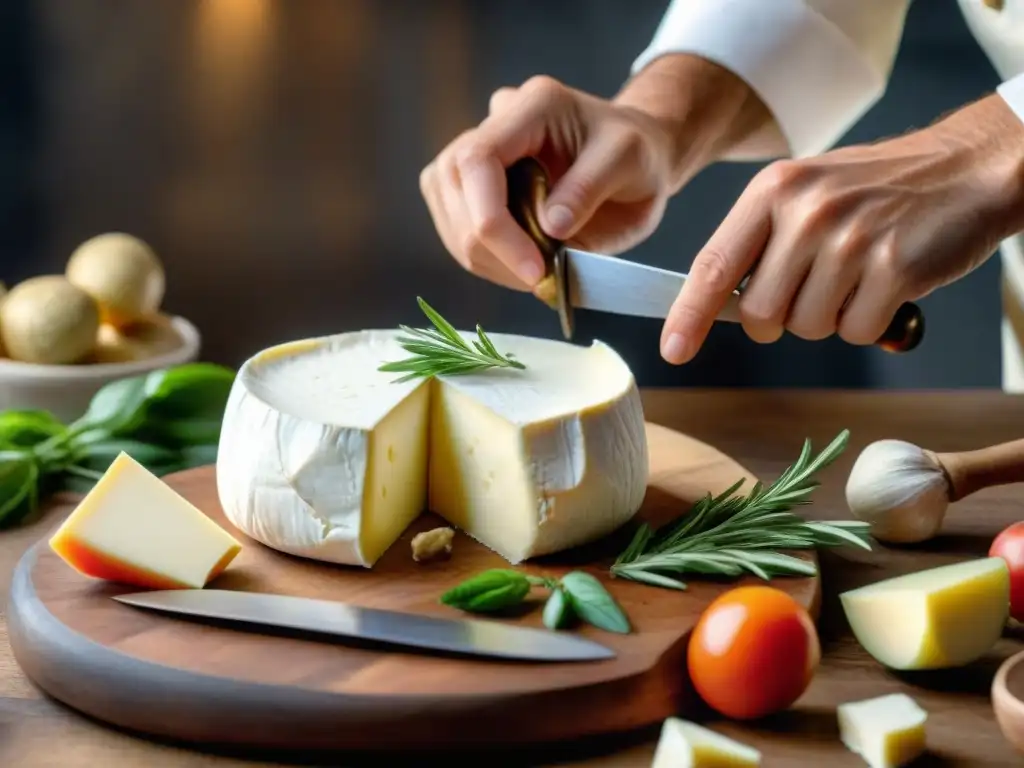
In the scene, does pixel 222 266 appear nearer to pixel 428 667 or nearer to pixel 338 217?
pixel 338 217

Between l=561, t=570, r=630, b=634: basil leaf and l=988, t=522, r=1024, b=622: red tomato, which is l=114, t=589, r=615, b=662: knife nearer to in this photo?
l=561, t=570, r=630, b=634: basil leaf

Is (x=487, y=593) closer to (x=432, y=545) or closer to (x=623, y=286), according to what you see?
(x=432, y=545)

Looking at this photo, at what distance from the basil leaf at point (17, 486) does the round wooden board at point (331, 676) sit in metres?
0.31

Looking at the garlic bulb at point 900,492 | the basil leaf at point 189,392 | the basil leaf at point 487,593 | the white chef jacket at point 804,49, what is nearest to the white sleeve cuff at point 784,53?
the white chef jacket at point 804,49

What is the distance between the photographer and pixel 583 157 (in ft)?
6.28

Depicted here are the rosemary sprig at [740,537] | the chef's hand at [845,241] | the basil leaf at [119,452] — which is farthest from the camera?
the basil leaf at [119,452]

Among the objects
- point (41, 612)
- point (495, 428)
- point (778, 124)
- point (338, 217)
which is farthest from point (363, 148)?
point (41, 612)

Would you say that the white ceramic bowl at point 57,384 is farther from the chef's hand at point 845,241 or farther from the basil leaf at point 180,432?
the chef's hand at point 845,241

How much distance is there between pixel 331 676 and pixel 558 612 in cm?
25

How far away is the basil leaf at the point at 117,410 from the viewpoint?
189 centimetres

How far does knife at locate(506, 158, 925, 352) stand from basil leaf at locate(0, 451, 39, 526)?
778 mm

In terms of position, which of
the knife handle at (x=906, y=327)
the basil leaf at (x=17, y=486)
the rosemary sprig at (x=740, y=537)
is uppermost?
the knife handle at (x=906, y=327)

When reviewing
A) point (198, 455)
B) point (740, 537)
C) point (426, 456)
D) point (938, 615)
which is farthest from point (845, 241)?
point (198, 455)

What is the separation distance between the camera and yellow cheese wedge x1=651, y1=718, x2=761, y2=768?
3.57ft
